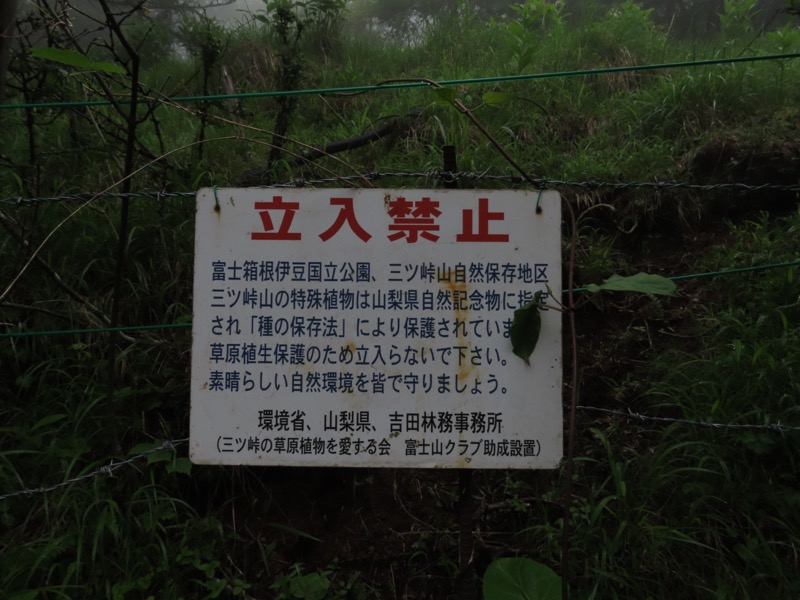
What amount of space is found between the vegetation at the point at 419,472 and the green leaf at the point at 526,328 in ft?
0.80

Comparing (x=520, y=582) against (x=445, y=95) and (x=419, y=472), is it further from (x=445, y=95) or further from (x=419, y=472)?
(x=445, y=95)

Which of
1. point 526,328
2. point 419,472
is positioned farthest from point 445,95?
point 419,472

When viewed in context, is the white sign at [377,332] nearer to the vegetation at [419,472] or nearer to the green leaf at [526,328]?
the green leaf at [526,328]

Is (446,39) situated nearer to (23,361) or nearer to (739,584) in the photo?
(23,361)

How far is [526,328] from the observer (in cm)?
A: 143

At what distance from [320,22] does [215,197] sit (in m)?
4.17

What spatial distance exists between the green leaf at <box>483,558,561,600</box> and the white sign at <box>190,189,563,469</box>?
251 millimetres

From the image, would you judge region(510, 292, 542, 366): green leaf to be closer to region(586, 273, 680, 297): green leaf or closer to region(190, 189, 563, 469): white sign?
region(190, 189, 563, 469): white sign

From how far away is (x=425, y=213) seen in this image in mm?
1515

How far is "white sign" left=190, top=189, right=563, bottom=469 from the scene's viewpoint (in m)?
1.46

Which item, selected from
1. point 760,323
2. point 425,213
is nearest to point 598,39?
point 760,323

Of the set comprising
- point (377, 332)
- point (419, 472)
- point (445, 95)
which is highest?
point (445, 95)

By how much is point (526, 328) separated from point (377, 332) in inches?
14.4

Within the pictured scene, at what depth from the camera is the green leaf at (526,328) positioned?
1419 millimetres
